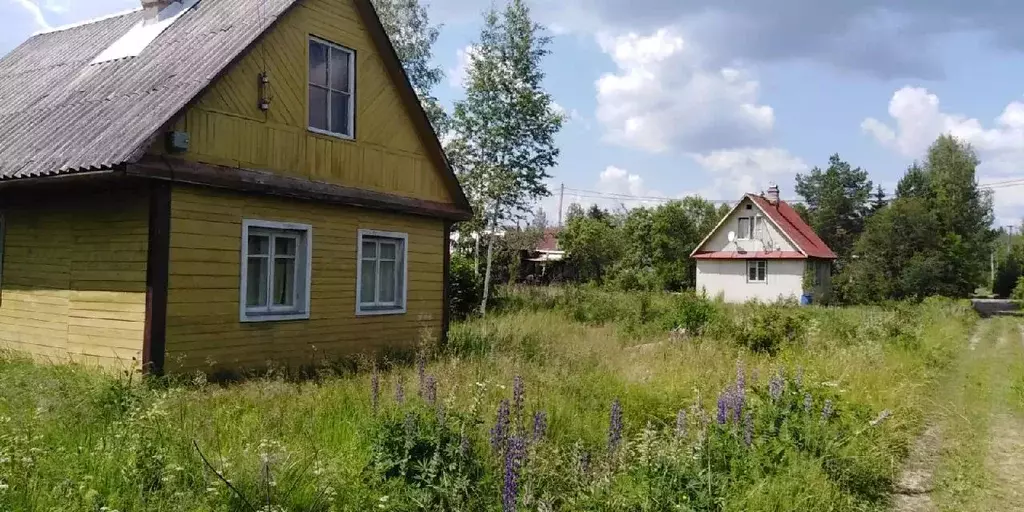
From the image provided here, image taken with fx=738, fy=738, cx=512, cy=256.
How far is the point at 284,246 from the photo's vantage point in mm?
11156

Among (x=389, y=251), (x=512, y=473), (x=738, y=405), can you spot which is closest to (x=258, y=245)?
(x=389, y=251)

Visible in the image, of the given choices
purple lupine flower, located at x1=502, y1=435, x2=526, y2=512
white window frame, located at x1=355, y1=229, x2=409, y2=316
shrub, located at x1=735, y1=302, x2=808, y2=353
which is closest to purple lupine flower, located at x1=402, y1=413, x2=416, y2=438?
purple lupine flower, located at x1=502, y1=435, x2=526, y2=512

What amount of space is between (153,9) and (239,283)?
581 centimetres

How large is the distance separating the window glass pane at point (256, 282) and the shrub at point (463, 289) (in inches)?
410

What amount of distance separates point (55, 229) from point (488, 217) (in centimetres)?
1608

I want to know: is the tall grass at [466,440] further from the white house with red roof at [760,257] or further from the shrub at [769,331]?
the white house with red roof at [760,257]

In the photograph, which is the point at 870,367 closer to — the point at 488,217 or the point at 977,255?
the point at 488,217

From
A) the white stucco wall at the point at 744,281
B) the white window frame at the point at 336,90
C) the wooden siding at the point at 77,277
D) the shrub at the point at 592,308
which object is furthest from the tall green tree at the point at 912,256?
the wooden siding at the point at 77,277

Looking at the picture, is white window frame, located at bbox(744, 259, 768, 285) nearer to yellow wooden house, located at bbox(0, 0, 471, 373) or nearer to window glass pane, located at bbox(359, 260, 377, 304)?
yellow wooden house, located at bbox(0, 0, 471, 373)

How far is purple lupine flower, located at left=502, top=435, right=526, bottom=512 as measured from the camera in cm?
392

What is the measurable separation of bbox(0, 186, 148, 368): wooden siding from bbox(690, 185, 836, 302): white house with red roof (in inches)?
1260

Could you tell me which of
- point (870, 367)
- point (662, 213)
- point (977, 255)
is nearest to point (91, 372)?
point (870, 367)

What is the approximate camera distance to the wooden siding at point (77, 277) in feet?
30.7

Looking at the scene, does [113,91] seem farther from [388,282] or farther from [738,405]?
[738,405]
